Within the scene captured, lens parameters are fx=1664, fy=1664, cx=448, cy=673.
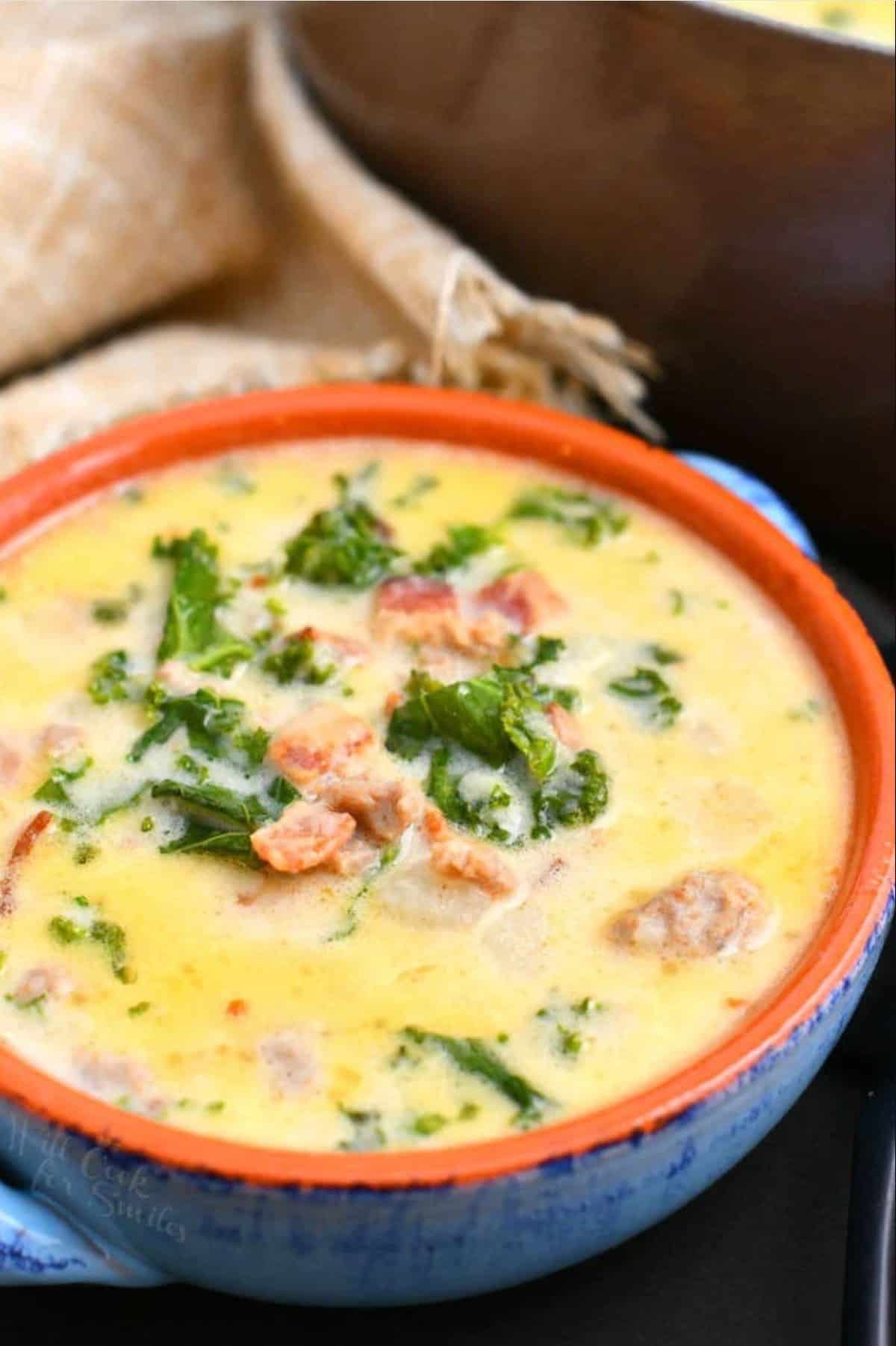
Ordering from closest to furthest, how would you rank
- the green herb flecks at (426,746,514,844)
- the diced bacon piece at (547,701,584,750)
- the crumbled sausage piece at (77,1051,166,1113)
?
1. the crumbled sausage piece at (77,1051,166,1113)
2. the green herb flecks at (426,746,514,844)
3. the diced bacon piece at (547,701,584,750)

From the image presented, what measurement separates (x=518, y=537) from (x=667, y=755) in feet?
1.69

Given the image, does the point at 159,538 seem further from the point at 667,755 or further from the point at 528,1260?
the point at 528,1260

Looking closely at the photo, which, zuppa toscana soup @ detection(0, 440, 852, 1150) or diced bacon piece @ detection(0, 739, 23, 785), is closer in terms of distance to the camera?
zuppa toscana soup @ detection(0, 440, 852, 1150)

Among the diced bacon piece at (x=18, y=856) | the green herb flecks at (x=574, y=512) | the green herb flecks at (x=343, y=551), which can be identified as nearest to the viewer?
the diced bacon piece at (x=18, y=856)

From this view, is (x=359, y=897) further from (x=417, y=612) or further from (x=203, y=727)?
(x=417, y=612)

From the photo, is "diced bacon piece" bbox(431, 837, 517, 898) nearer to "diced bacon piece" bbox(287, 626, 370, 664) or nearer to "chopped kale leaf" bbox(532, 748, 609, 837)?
"chopped kale leaf" bbox(532, 748, 609, 837)

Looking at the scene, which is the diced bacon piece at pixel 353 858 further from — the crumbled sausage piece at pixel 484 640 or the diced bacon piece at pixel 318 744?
the crumbled sausage piece at pixel 484 640

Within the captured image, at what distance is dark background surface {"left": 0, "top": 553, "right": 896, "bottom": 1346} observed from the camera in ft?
6.25

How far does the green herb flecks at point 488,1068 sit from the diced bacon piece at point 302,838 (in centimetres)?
25

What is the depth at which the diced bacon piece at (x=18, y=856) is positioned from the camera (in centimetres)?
197

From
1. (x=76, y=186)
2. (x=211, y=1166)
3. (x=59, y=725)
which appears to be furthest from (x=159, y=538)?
(x=211, y=1166)

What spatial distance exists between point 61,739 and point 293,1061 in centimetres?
60

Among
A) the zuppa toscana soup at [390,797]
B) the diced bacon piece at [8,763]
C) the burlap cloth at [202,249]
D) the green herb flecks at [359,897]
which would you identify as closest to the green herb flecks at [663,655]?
the zuppa toscana soup at [390,797]

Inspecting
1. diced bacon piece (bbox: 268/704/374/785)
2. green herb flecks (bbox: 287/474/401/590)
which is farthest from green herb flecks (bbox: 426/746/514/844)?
green herb flecks (bbox: 287/474/401/590)
